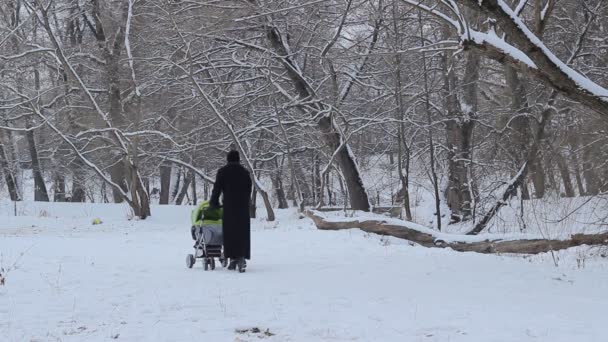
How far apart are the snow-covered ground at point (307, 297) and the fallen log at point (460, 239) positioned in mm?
317

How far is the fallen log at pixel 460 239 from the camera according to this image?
11.3 metres

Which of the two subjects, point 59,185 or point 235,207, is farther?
point 59,185

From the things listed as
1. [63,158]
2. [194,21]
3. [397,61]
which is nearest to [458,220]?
[397,61]

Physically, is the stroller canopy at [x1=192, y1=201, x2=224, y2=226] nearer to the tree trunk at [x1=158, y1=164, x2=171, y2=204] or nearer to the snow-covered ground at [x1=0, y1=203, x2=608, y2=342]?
the snow-covered ground at [x1=0, y1=203, x2=608, y2=342]

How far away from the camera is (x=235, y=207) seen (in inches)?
405

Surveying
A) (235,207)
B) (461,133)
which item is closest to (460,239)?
(235,207)

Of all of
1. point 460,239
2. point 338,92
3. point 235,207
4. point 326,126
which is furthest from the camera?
point 338,92

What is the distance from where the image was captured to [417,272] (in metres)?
9.55

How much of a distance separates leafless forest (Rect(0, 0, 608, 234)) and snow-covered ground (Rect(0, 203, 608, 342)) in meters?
3.46

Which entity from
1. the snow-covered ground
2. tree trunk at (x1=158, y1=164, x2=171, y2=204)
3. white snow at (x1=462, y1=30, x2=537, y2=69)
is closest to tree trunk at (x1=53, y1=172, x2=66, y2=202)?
tree trunk at (x1=158, y1=164, x2=171, y2=204)

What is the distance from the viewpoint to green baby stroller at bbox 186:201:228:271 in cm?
1024

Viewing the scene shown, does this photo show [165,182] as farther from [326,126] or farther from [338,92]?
[326,126]

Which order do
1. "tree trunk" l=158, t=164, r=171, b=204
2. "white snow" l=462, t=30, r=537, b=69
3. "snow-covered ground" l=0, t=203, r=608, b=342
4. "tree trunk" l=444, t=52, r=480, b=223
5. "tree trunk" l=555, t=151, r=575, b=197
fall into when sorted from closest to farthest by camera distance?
1. "snow-covered ground" l=0, t=203, r=608, b=342
2. "white snow" l=462, t=30, r=537, b=69
3. "tree trunk" l=555, t=151, r=575, b=197
4. "tree trunk" l=444, t=52, r=480, b=223
5. "tree trunk" l=158, t=164, r=171, b=204

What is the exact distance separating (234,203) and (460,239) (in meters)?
4.93
